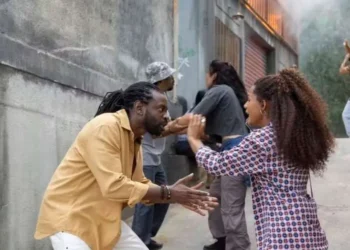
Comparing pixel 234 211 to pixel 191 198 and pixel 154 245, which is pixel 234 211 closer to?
pixel 154 245

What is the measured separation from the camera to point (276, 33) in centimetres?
1444

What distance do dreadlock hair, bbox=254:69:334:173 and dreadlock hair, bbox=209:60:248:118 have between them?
224cm

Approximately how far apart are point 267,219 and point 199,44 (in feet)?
21.7

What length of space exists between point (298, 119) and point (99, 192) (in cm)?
110

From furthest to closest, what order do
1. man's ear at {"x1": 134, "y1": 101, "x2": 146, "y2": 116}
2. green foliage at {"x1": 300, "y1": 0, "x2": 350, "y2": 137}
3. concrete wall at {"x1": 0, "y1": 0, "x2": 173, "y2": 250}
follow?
green foliage at {"x1": 300, "y1": 0, "x2": 350, "y2": 137}, concrete wall at {"x1": 0, "y1": 0, "x2": 173, "y2": 250}, man's ear at {"x1": 134, "y1": 101, "x2": 146, "y2": 116}

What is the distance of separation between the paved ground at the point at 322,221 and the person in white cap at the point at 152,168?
0.40 meters

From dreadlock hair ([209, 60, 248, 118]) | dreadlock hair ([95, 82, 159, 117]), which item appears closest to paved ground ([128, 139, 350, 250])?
dreadlock hair ([209, 60, 248, 118])

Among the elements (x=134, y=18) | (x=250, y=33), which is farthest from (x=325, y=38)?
(x=134, y=18)

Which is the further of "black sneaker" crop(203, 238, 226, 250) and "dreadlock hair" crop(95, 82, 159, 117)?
"black sneaker" crop(203, 238, 226, 250)

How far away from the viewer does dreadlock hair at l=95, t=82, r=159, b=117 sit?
357cm

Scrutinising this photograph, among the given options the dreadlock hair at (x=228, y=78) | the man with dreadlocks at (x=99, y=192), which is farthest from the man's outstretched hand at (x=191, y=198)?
the dreadlock hair at (x=228, y=78)

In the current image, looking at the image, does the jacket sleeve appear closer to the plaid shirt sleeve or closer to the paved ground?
the plaid shirt sleeve

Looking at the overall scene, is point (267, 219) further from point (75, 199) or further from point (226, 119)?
point (226, 119)

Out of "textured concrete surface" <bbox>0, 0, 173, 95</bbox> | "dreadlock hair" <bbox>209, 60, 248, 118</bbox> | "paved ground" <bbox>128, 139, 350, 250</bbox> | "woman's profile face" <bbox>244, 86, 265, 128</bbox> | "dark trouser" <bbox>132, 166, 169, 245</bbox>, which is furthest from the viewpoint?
"paved ground" <bbox>128, 139, 350, 250</bbox>
